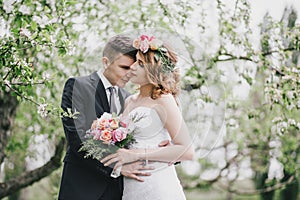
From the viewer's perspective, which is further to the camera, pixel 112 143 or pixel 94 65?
pixel 94 65

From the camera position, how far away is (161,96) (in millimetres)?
3137

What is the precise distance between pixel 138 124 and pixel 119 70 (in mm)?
393

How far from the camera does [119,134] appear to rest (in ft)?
9.73

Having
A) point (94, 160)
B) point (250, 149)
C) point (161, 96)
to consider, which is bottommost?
point (250, 149)

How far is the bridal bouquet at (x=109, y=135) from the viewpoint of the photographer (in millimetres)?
2971

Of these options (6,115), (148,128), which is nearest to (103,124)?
(148,128)

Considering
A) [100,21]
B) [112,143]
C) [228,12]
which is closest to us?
[112,143]

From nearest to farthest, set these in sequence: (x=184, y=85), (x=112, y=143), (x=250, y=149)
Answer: (x=112, y=143), (x=184, y=85), (x=250, y=149)

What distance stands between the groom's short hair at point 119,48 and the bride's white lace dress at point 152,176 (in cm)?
35

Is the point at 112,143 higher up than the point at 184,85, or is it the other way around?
the point at 184,85

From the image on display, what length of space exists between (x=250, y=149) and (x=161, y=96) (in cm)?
674

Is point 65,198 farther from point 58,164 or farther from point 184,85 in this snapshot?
point 58,164

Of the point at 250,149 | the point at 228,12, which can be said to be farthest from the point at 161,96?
the point at 250,149

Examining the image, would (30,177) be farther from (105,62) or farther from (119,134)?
(119,134)
